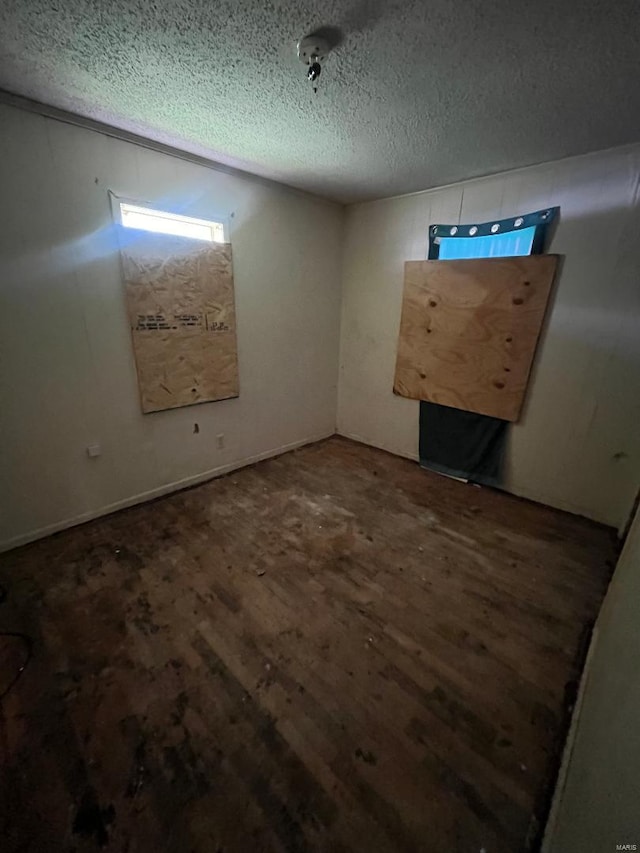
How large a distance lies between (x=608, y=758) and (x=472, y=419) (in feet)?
8.43

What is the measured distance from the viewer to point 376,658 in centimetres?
157

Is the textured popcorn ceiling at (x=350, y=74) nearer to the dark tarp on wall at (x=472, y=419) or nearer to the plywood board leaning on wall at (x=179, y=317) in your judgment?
the dark tarp on wall at (x=472, y=419)

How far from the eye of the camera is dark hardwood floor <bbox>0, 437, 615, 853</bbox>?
42.0 inches

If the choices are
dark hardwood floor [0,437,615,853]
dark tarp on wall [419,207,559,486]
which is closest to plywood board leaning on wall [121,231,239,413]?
dark hardwood floor [0,437,615,853]

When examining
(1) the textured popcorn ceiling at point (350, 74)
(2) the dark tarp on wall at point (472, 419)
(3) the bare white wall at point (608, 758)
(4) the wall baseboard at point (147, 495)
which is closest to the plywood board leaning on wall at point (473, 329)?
(2) the dark tarp on wall at point (472, 419)

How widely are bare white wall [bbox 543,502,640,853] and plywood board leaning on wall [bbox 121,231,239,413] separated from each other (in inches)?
112

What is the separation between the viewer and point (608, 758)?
0.81m

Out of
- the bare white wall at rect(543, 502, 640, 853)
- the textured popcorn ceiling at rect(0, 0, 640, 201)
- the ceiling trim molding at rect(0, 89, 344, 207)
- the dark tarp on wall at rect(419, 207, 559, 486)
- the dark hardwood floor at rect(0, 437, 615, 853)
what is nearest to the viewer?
the bare white wall at rect(543, 502, 640, 853)

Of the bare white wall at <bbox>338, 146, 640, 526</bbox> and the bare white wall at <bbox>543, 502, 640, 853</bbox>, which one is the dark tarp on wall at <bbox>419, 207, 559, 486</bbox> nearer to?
the bare white wall at <bbox>338, 146, 640, 526</bbox>

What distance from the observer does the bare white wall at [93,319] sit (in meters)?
1.96

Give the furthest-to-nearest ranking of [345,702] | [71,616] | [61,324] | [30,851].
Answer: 1. [61,324]
2. [71,616]
3. [345,702]
4. [30,851]

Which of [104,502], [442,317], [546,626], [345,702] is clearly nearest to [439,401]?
[442,317]

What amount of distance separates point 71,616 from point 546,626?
7.99 feet

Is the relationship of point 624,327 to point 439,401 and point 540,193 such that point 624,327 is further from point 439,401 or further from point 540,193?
point 439,401
